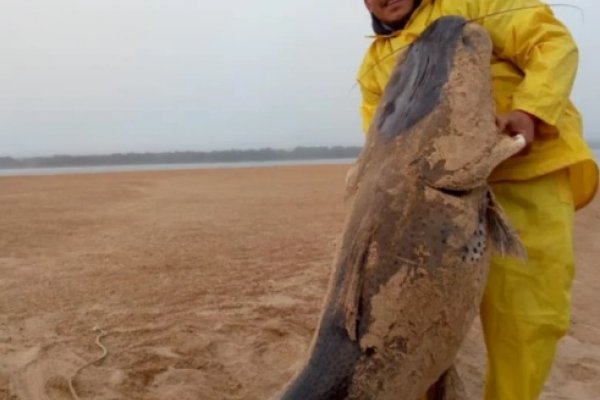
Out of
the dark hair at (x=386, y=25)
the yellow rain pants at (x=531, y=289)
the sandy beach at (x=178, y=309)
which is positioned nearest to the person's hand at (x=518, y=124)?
the yellow rain pants at (x=531, y=289)

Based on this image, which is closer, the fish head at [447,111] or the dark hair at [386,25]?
the fish head at [447,111]

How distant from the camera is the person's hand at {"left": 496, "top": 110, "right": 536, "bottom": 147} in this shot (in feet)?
9.44

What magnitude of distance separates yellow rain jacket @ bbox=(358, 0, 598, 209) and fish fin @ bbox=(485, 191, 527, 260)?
0.40 meters

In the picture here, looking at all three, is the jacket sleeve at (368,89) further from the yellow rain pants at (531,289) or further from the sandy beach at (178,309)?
the sandy beach at (178,309)

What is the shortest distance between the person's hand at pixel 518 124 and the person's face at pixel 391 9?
2.43ft

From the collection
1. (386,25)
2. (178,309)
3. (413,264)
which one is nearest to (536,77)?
(386,25)

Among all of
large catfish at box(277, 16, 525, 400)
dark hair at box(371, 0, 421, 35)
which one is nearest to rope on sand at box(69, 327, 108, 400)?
large catfish at box(277, 16, 525, 400)

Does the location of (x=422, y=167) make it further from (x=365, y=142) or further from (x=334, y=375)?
(x=334, y=375)

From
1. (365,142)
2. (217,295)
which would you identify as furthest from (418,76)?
(217,295)

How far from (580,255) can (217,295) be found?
495 cm

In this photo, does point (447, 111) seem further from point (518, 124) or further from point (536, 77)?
point (536, 77)

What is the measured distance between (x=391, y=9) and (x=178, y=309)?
11.7 feet

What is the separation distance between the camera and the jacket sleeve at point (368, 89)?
350 centimetres

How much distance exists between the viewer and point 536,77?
2926 mm
